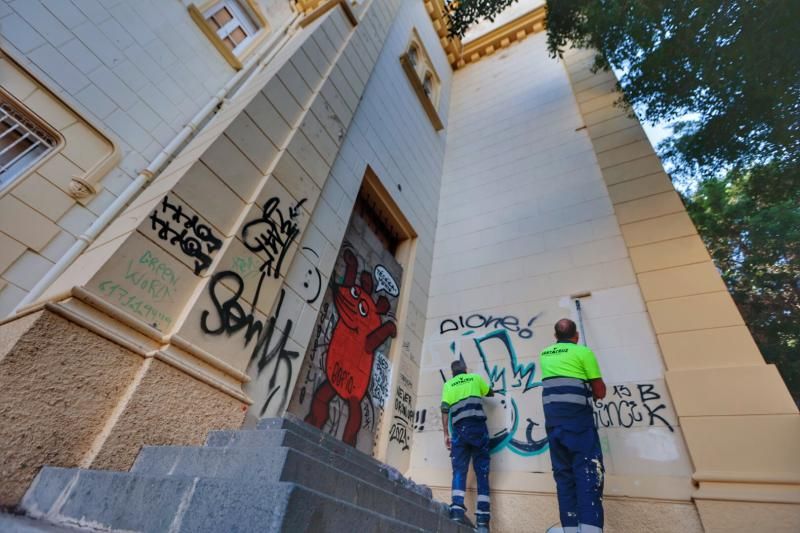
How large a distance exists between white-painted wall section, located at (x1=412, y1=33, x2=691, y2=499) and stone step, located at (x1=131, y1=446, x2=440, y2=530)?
280cm

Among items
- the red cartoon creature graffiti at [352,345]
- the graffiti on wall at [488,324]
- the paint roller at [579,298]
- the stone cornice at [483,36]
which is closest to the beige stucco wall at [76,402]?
the red cartoon creature graffiti at [352,345]

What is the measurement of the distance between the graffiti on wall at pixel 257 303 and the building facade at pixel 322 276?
0.07ft

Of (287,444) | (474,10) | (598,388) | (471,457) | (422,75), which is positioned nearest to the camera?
(287,444)

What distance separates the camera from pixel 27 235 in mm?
3854

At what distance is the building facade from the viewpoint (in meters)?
2.81

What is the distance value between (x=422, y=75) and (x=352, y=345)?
27.9ft

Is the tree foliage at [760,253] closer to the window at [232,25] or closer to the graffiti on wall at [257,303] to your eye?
the graffiti on wall at [257,303]

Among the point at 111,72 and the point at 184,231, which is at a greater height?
the point at 111,72

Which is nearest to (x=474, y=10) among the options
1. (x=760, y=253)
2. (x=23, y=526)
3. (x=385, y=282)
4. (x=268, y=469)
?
(x=385, y=282)

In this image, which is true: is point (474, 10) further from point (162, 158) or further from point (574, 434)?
point (574, 434)

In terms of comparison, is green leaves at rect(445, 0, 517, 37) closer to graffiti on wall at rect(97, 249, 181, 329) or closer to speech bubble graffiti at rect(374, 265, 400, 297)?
speech bubble graffiti at rect(374, 265, 400, 297)

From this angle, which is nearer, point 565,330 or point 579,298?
point 565,330

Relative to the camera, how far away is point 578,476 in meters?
3.30

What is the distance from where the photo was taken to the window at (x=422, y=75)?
941cm
